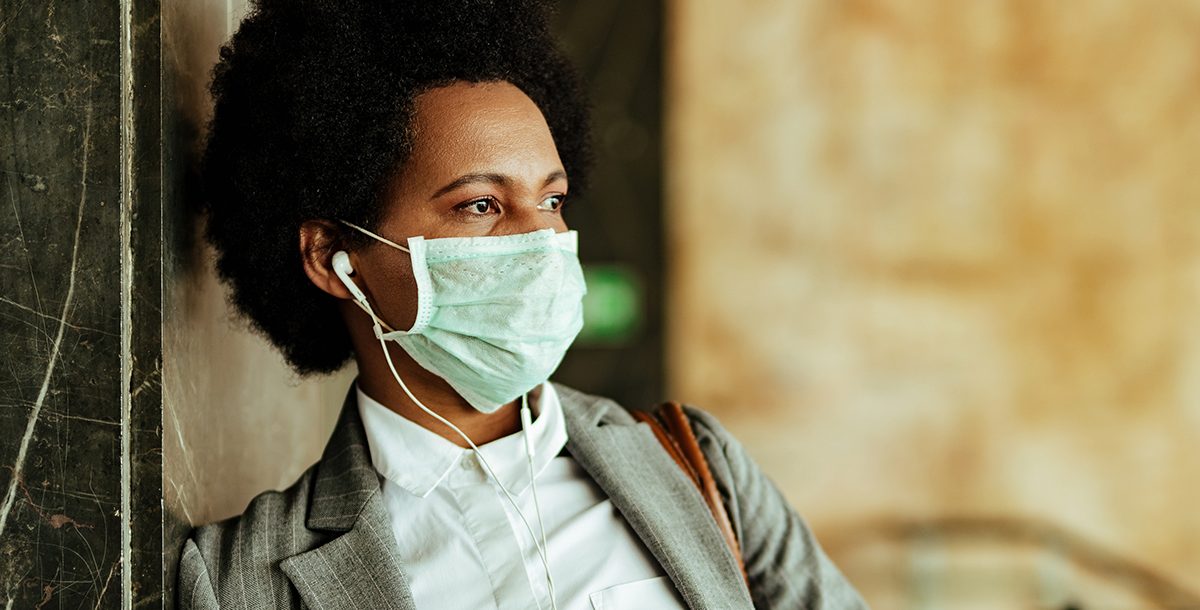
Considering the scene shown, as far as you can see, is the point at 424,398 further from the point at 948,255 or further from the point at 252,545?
the point at 948,255

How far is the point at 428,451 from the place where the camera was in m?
2.10

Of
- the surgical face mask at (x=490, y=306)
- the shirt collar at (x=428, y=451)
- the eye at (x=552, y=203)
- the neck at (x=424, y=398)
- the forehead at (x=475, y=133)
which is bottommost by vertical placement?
the shirt collar at (x=428, y=451)

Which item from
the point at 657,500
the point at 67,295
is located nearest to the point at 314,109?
the point at 67,295

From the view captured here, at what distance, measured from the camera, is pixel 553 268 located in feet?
6.61

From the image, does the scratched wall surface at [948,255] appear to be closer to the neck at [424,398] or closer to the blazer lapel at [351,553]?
the neck at [424,398]

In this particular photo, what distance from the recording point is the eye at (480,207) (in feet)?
6.64

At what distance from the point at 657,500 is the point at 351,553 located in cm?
54

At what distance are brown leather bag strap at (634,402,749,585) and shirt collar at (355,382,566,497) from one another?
22 centimetres

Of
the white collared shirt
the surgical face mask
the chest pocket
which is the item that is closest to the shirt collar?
the white collared shirt

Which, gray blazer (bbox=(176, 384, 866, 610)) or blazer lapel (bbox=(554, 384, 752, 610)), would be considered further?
blazer lapel (bbox=(554, 384, 752, 610))

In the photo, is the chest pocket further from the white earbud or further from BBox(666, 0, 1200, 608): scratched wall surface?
BBox(666, 0, 1200, 608): scratched wall surface

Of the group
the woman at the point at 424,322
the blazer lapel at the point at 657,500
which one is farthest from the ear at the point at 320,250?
the blazer lapel at the point at 657,500

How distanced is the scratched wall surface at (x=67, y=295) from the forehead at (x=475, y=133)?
0.47 meters

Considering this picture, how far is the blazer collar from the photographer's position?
1935 mm
